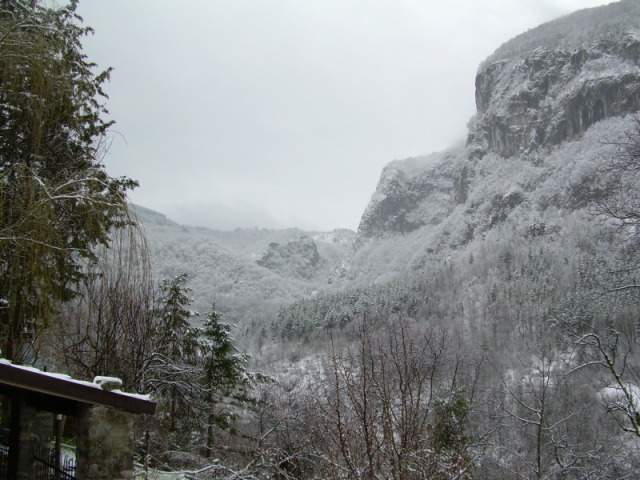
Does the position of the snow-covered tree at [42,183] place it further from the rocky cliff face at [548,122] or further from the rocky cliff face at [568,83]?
the rocky cliff face at [568,83]

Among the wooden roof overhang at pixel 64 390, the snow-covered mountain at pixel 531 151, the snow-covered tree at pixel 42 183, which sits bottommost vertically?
the wooden roof overhang at pixel 64 390

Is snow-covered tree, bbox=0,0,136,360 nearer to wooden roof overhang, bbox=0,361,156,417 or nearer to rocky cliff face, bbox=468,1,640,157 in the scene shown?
wooden roof overhang, bbox=0,361,156,417

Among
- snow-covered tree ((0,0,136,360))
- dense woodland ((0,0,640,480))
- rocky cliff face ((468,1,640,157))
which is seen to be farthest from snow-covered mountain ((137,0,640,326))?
snow-covered tree ((0,0,136,360))

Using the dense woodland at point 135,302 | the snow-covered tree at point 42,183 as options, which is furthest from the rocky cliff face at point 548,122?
the snow-covered tree at point 42,183

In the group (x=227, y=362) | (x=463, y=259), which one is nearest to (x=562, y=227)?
(x=463, y=259)

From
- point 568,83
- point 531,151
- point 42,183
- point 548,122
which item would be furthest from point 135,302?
point 568,83

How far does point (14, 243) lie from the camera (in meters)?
4.06

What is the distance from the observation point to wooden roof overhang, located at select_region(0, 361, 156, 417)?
4.44 m

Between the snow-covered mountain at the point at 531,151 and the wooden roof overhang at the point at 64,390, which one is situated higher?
the snow-covered mountain at the point at 531,151

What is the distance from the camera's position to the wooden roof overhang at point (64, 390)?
444 cm

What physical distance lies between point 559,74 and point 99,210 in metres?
210

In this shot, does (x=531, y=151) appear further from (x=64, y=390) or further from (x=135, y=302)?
(x=64, y=390)

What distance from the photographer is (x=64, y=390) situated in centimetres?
472

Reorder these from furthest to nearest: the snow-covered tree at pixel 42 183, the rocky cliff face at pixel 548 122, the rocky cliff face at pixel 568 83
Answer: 1. the rocky cliff face at pixel 568 83
2. the rocky cliff face at pixel 548 122
3. the snow-covered tree at pixel 42 183
